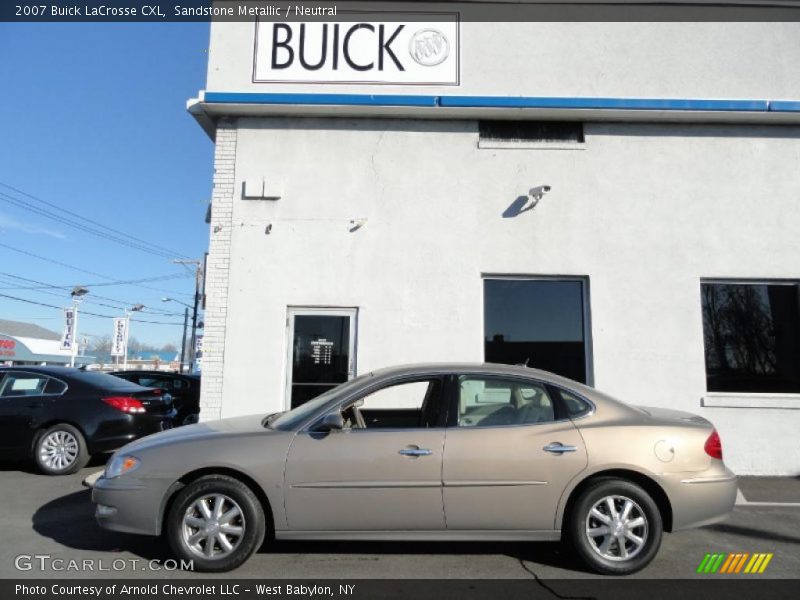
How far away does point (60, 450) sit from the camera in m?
7.44

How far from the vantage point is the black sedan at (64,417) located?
24.4 feet

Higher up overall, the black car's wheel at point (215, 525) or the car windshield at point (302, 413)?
the car windshield at point (302, 413)

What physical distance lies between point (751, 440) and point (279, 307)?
680 cm

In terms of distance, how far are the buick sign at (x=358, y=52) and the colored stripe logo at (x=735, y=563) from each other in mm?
6953

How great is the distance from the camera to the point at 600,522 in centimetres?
415

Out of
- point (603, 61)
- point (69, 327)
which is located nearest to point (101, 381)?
point (603, 61)

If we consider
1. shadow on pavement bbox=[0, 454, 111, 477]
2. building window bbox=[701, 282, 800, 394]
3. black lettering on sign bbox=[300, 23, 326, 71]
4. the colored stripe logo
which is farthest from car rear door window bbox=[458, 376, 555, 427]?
shadow on pavement bbox=[0, 454, 111, 477]

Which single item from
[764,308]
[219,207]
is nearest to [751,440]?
[764,308]

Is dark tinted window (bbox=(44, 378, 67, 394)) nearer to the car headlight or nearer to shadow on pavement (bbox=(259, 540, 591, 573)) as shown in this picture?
the car headlight

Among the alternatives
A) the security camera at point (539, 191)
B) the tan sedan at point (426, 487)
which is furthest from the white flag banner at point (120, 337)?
the tan sedan at point (426, 487)

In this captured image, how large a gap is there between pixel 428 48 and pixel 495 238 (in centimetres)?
319

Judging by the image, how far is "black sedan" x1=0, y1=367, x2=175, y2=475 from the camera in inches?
293

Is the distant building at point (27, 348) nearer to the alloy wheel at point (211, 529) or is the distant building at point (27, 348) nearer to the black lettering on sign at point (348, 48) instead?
the black lettering on sign at point (348, 48)
